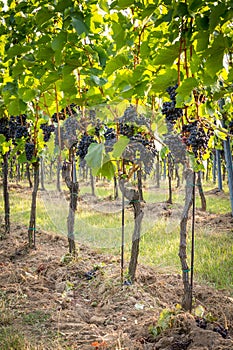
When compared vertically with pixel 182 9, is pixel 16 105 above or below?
below

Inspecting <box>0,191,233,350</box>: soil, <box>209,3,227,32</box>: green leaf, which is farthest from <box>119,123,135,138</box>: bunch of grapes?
<box>0,191,233,350</box>: soil

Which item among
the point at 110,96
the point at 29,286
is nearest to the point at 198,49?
the point at 110,96

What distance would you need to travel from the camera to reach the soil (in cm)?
267

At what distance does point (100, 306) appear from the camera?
3.62 metres

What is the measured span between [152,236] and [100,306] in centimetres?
298

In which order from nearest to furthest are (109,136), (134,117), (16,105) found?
1. (134,117)
2. (16,105)
3. (109,136)

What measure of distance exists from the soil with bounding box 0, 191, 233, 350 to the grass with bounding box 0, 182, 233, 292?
1.12ft

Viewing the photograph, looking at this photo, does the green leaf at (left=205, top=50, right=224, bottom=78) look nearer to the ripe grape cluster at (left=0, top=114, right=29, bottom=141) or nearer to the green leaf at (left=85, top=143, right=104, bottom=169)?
the green leaf at (left=85, top=143, right=104, bottom=169)

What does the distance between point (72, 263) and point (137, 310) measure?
162 cm

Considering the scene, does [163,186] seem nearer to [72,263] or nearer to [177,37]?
[177,37]

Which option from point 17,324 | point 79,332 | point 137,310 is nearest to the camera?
point 79,332

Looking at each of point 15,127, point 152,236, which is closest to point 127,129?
point 15,127

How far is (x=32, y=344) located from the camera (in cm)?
271

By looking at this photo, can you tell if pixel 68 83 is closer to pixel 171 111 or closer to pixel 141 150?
pixel 141 150
